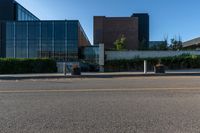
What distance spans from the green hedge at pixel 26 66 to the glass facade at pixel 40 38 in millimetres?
14118

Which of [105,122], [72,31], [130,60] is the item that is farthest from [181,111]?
[72,31]

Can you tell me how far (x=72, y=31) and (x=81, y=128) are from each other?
41765 mm

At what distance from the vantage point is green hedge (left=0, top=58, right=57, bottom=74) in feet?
104

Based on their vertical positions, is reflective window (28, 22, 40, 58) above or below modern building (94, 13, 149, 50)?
below

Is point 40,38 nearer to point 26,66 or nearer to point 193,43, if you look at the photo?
point 26,66

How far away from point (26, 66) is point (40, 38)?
16331mm

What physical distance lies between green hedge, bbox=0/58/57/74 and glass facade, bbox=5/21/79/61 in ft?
46.3

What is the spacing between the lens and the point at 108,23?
7412 centimetres

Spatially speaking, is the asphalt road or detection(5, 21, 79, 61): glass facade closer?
the asphalt road

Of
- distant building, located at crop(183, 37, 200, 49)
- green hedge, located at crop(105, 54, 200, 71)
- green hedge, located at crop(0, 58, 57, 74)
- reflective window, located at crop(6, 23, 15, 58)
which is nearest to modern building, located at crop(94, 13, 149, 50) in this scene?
distant building, located at crop(183, 37, 200, 49)

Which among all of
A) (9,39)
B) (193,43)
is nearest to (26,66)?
(9,39)

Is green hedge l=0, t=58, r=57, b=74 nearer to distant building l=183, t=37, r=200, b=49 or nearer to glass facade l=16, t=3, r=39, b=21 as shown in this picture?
glass facade l=16, t=3, r=39, b=21

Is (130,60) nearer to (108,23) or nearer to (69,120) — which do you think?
(69,120)

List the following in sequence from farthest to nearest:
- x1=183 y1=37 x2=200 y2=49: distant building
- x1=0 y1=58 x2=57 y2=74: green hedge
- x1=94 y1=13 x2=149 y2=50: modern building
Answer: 1. x1=94 y1=13 x2=149 y2=50: modern building
2. x1=183 y1=37 x2=200 y2=49: distant building
3. x1=0 y1=58 x2=57 y2=74: green hedge
